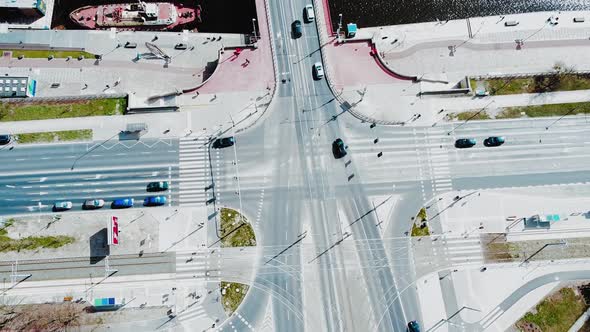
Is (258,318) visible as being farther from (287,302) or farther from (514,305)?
(514,305)

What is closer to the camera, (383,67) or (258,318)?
(258,318)

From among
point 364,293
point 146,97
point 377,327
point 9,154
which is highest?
point 146,97

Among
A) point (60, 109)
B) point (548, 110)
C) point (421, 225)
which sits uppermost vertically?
point (60, 109)

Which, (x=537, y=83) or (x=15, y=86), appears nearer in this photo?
(x=15, y=86)

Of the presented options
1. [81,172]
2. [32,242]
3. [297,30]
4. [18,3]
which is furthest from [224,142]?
[18,3]

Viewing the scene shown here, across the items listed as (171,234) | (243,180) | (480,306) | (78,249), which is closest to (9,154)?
(78,249)

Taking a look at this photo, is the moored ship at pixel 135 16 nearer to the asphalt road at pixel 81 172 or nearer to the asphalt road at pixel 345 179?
the asphalt road at pixel 345 179

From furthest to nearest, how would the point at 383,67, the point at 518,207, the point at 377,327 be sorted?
the point at 383,67 → the point at 518,207 → the point at 377,327

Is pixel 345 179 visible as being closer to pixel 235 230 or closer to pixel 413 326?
pixel 235 230
